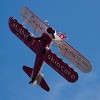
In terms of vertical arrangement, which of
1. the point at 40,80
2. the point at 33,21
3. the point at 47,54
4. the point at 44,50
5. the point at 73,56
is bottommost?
the point at 40,80

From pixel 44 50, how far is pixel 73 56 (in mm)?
3752

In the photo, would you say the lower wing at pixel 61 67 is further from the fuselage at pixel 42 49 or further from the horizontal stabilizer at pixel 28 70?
the horizontal stabilizer at pixel 28 70

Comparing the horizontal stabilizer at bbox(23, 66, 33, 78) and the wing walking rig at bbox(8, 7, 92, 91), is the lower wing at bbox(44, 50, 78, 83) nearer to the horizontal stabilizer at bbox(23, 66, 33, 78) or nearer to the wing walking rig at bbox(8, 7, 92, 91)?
the wing walking rig at bbox(8, 7, 92, 91)

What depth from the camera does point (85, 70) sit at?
59312 millimetres

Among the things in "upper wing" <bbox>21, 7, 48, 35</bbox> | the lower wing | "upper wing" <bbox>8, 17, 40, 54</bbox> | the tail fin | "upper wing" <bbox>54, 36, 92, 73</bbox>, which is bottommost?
the tail fin

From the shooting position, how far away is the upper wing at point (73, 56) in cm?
5928

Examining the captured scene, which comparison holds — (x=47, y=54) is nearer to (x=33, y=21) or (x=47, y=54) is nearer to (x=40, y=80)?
(x=40, y=80)

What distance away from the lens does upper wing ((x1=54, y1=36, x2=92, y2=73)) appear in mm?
59281

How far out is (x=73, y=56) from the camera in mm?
60562

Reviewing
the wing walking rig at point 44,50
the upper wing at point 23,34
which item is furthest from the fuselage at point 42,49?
the upper wing at point 23,34

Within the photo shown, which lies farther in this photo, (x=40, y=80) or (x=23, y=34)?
(x=40, y=80)

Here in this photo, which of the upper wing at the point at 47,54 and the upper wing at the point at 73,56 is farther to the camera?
the upper wing at the point at 73,56

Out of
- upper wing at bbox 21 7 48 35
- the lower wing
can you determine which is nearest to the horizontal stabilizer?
upper wing at bbox 21 7 48 35

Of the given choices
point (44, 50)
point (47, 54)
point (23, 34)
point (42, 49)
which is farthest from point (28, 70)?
point (44, 50)
